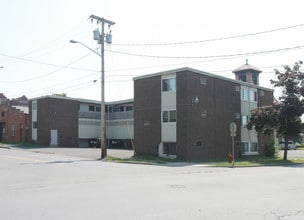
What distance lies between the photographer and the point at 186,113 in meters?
33.2

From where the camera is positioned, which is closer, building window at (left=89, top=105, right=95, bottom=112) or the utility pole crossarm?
the utility pole crossarm

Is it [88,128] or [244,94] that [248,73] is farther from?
[88,128]

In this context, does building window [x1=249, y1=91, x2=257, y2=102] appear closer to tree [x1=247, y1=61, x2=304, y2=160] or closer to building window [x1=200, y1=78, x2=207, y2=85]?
tree [x1=247, y1=61, x2=304, y2=160]

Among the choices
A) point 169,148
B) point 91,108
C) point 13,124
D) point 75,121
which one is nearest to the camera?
point 169,148

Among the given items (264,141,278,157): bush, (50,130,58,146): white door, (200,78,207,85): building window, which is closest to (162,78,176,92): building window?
(200,78,207,85): building window

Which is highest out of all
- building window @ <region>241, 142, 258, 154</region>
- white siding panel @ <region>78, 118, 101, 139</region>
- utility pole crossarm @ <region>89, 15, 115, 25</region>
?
utility pole crossarm @ <region>89, 15, 115, 25</region>

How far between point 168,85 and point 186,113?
3.30 meters

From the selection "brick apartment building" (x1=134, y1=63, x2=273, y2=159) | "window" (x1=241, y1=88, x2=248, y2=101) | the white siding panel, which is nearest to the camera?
"brick apartment building" (x1=134, y1=63, x2=273, y2=159)

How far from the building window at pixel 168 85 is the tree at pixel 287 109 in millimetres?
9627

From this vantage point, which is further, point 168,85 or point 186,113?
point 168,85

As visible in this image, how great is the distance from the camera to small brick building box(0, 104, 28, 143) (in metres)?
55.2

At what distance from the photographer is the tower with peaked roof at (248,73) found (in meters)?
47.1


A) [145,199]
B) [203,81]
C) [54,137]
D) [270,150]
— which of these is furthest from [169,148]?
[145,199]

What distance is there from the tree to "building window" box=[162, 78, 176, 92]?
963 cm
